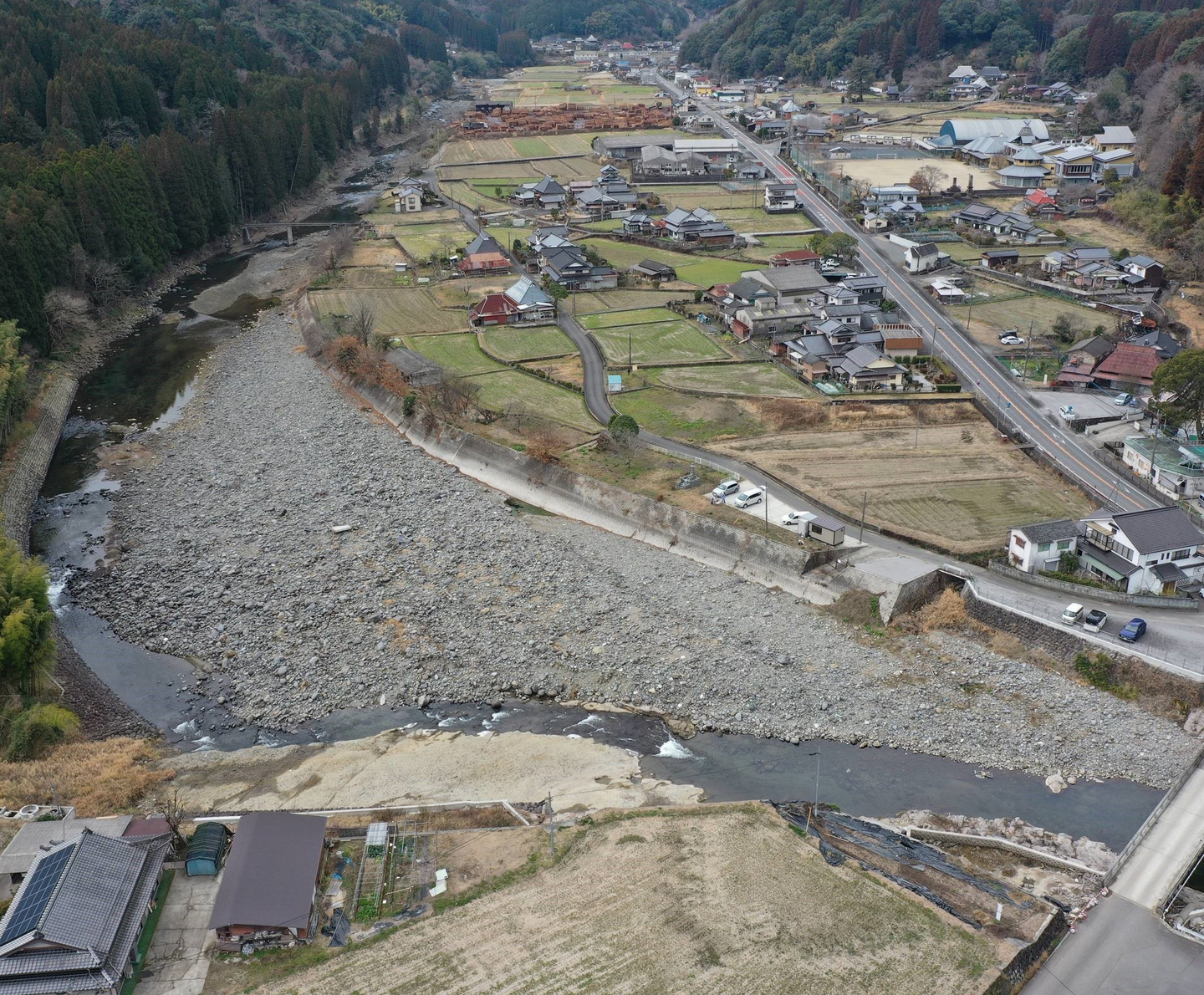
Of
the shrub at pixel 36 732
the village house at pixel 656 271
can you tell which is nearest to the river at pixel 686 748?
the shrub at pixel 36 732

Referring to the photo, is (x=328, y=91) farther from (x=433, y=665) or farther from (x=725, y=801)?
(x=725, y=801)

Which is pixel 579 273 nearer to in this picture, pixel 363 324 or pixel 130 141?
pixel 363 324

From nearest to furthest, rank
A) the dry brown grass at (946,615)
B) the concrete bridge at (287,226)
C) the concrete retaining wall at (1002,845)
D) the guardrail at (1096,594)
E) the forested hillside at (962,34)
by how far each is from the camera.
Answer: the concrete retaining wall at (1002,845), the guardrail at (1096,594), the dry brown grass at (946,615), the concrete bridge at (287,226), the forested hillside at (962,34)

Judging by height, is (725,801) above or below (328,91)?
below

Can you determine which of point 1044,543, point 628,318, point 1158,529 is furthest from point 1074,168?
point 1044,543

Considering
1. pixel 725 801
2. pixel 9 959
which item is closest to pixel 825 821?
pixel 725 801

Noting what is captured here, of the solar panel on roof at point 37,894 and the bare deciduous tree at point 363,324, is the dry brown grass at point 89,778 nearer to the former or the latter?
the solar panel on roof at point 37,894

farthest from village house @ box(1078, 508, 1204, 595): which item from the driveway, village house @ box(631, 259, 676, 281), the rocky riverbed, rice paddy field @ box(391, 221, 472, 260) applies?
rice paddy field @ box(391, 221, 472, 260)
